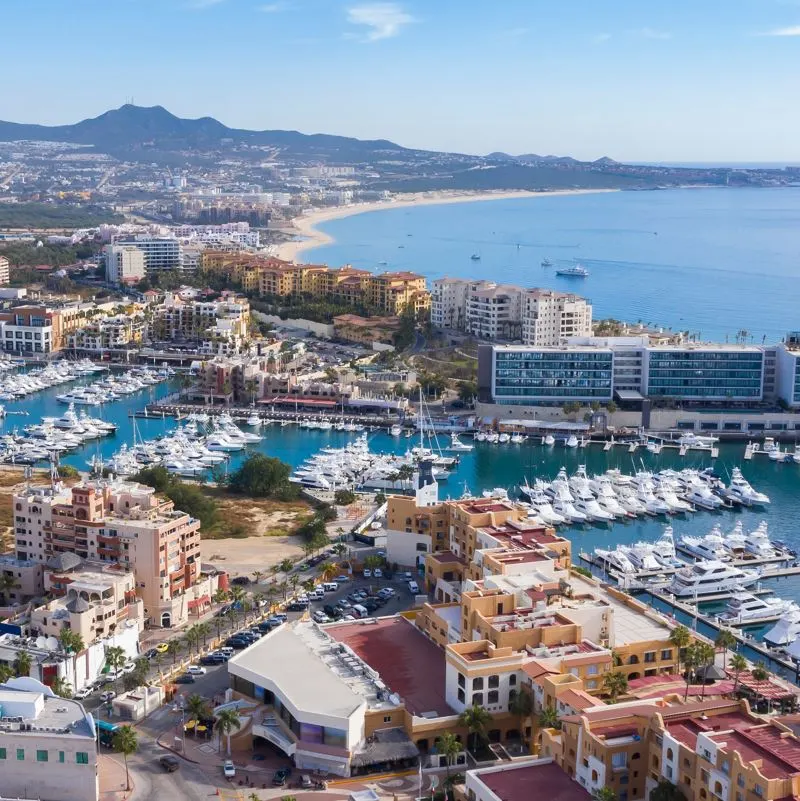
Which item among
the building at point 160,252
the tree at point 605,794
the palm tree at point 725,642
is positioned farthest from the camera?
the building at point 160,252

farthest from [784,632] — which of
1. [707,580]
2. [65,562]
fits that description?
[65,562]

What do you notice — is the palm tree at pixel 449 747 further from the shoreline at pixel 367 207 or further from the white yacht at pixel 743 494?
the shoreline at pixel 367 207

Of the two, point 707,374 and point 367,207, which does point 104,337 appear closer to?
point 707,374

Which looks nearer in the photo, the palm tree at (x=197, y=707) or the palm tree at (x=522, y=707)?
the palm tree at (x=522, y=707)

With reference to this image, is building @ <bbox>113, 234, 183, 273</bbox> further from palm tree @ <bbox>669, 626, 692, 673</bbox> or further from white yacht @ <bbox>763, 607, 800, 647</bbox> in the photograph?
palm tree @ <bbox>669, 626, 692, 673</bbox>

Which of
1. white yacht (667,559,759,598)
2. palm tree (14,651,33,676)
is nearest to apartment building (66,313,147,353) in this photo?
white yacht (667,559,759,598)

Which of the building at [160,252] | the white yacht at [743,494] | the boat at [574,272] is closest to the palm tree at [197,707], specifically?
the white yacht at [743,494]
